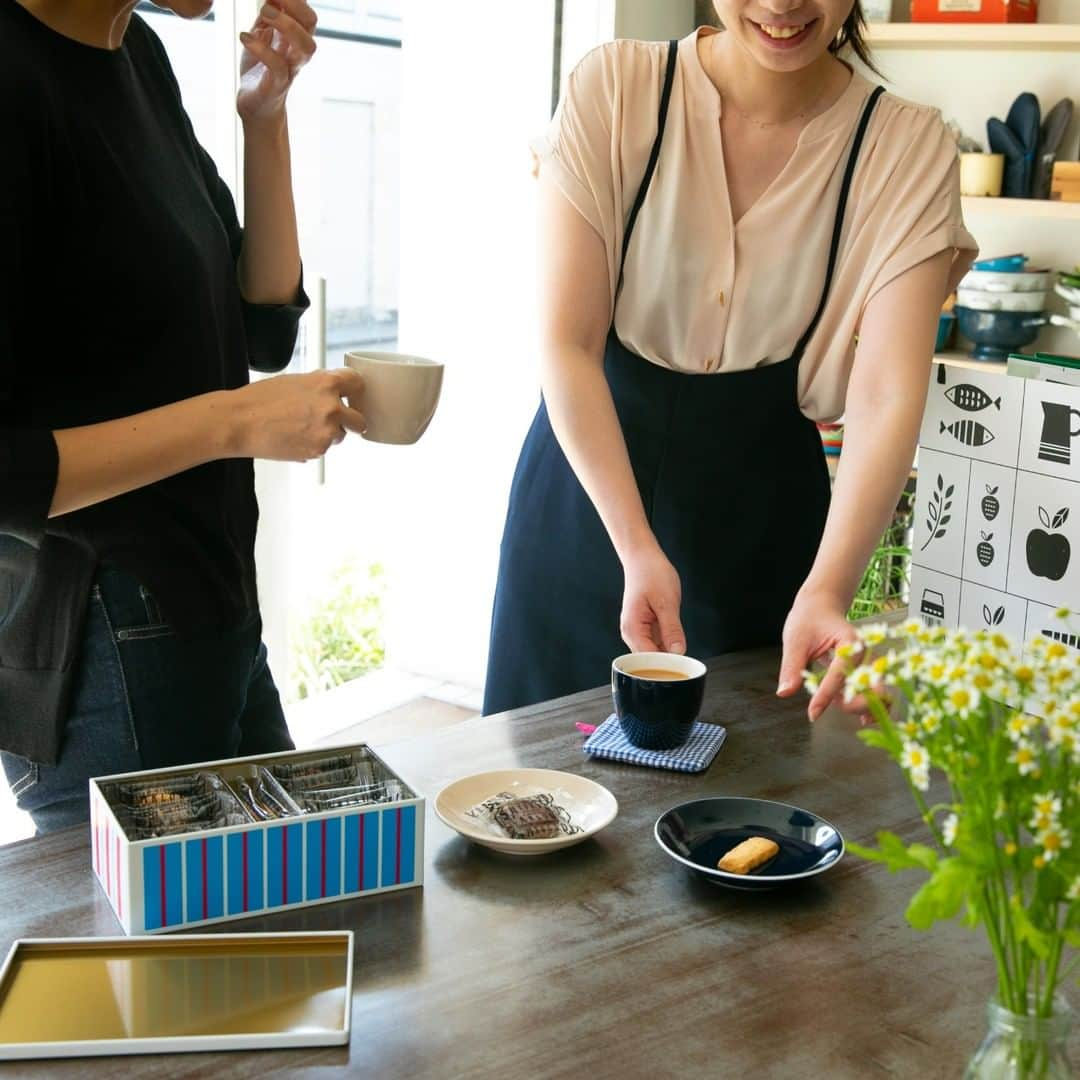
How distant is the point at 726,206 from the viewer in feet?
6.05

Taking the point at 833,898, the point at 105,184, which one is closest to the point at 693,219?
the point at 105,184

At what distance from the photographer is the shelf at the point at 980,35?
11.6 feet

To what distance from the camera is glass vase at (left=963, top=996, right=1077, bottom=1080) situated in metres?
0.76

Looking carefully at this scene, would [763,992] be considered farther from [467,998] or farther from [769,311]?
[769,311]

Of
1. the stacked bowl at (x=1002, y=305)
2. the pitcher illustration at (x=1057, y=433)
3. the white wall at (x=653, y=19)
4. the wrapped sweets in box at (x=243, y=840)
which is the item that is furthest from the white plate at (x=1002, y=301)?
the wrapped sweets in box at (x=243, y=840)

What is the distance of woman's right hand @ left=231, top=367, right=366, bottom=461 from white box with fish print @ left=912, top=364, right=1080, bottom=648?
1152 mm

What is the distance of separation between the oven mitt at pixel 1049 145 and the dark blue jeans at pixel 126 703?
291cm

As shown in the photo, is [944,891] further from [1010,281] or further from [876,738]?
[1010,281]

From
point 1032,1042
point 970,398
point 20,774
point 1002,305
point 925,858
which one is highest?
point 1002,305

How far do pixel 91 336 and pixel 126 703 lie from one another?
35cm

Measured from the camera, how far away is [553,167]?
182cm

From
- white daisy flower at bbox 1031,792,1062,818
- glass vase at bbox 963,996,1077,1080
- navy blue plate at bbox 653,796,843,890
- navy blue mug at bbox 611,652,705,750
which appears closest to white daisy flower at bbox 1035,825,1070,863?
white daisy flower at bbox 1031,792,1062,818

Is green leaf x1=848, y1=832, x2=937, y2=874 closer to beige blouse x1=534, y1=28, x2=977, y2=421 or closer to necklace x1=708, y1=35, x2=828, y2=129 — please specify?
beige blouse x1=534, y1=28, x2=977, y2=421

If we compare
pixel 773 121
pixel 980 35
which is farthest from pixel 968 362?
pixel 773 121
